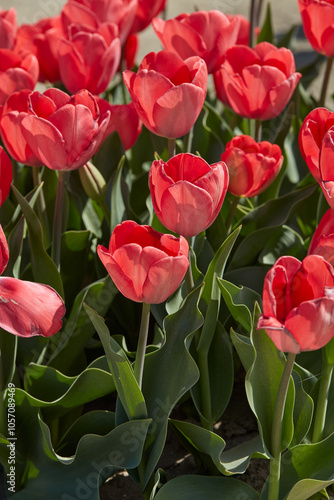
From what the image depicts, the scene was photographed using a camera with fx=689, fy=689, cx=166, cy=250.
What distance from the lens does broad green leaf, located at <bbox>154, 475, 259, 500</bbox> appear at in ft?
3.35

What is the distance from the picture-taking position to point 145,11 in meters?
1.81

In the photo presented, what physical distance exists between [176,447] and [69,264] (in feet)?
Result: 1.35

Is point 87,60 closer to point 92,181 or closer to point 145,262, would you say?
point 92,181

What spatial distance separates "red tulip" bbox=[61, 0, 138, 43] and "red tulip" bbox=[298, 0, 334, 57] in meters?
0.42

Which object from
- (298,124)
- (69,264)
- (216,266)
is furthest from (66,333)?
(298,124)

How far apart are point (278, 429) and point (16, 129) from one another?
0.65m

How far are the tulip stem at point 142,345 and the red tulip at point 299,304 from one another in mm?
218

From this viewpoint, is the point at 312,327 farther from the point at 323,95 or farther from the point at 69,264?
the point at 323,95

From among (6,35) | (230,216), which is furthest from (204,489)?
(6,35)

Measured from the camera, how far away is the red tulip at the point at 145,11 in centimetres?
180

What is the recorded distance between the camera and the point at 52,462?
1100mm

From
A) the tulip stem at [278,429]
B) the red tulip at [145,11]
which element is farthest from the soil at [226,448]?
the red tulip at [145,11]

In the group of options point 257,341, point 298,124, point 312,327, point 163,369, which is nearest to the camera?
point 312,327

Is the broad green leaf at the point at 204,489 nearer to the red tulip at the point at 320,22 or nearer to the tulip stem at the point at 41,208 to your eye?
the tulip stem at the point at 41,208
